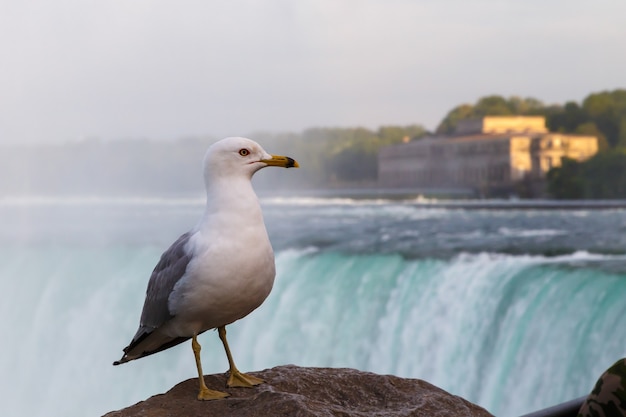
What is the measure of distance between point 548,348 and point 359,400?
4.29m

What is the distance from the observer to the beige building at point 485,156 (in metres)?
9.18

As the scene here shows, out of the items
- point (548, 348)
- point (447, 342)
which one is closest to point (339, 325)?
point (447, 342)

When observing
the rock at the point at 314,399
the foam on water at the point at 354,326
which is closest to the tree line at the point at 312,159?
the foam on water at the point at 354,326

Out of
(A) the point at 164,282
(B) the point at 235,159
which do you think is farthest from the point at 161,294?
(B) the point at 235,159

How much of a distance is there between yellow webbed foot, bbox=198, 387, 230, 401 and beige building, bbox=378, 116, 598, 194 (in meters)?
7.75

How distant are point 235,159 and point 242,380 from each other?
1.28 ft

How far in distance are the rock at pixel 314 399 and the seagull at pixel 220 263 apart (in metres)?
0.05

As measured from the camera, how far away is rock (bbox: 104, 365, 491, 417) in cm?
152

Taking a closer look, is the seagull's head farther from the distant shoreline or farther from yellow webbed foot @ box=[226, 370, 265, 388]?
the distant shoreline

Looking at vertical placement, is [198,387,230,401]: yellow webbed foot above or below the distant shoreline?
above

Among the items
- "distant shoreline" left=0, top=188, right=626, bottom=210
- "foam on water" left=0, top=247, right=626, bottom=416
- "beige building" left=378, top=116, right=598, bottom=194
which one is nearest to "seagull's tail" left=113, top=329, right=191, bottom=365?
"foam on water" left=0, top=247, right=626, bottom=416

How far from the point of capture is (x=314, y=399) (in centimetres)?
165

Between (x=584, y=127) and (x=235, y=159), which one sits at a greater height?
(x=235, y=159)

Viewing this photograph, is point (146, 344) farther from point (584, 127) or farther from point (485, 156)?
point (584, 127)
